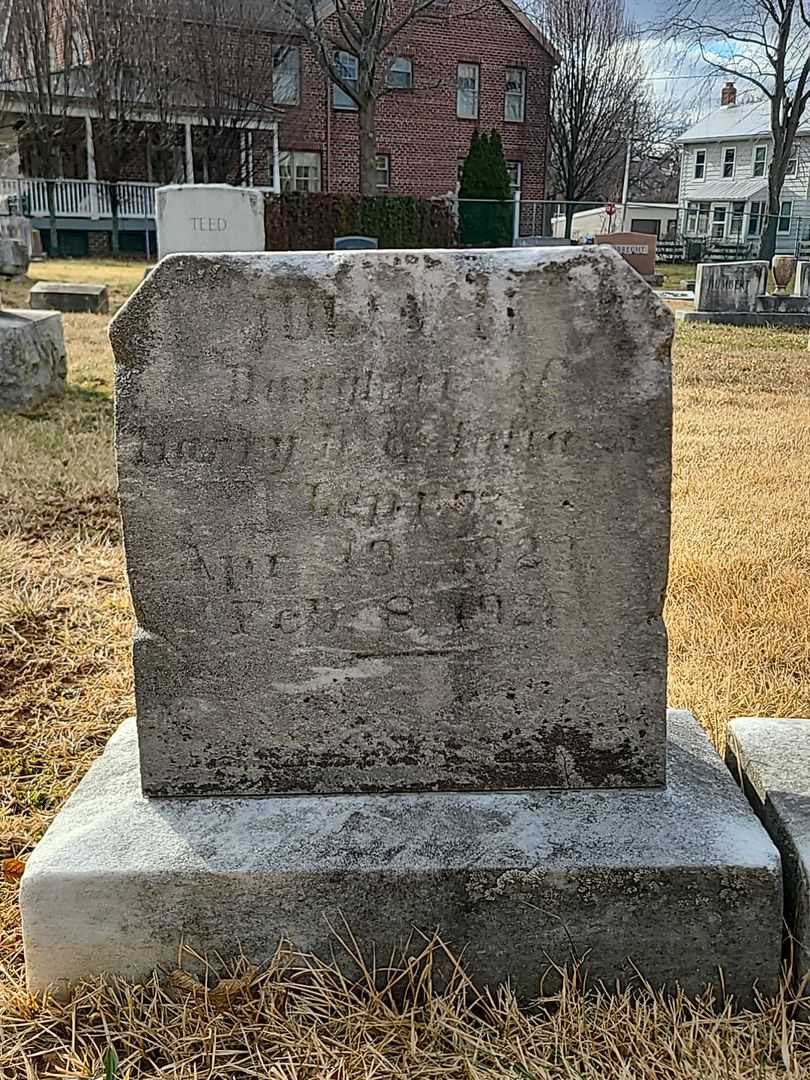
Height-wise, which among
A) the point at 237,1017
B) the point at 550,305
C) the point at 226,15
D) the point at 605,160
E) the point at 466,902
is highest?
the point at 226,15

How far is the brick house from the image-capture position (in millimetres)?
29641

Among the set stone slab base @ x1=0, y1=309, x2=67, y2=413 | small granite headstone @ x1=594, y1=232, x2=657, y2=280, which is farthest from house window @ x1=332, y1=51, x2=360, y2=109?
stone slab base @ x1=0, y1=309, x2=67, y2=413

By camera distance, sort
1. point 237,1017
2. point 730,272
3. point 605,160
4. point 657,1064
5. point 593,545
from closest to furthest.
Answer: point 657,1064 < point 237,1017 < point 593,545 < point 730,272 < point 605,160

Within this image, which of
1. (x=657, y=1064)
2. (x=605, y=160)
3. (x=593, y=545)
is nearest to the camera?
(x=657, y=1064)

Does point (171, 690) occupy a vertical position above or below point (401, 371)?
below

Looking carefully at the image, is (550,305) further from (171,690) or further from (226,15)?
(226,15)

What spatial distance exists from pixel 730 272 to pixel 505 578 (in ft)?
49.0

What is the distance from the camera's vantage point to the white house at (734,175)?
47906 millimetres

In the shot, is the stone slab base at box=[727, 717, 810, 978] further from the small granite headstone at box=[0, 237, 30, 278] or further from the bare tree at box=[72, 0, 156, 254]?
the bare tree at box=[72, 0, 156, 254]

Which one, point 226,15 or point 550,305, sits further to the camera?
point 226,15

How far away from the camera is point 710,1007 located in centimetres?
194

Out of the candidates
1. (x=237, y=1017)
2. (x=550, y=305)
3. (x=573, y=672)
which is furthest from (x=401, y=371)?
(x=237, y=1017)

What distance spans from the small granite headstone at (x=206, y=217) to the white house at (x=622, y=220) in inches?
615

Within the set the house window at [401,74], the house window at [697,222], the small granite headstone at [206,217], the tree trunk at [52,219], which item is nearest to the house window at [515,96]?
the house window at [401,74]
